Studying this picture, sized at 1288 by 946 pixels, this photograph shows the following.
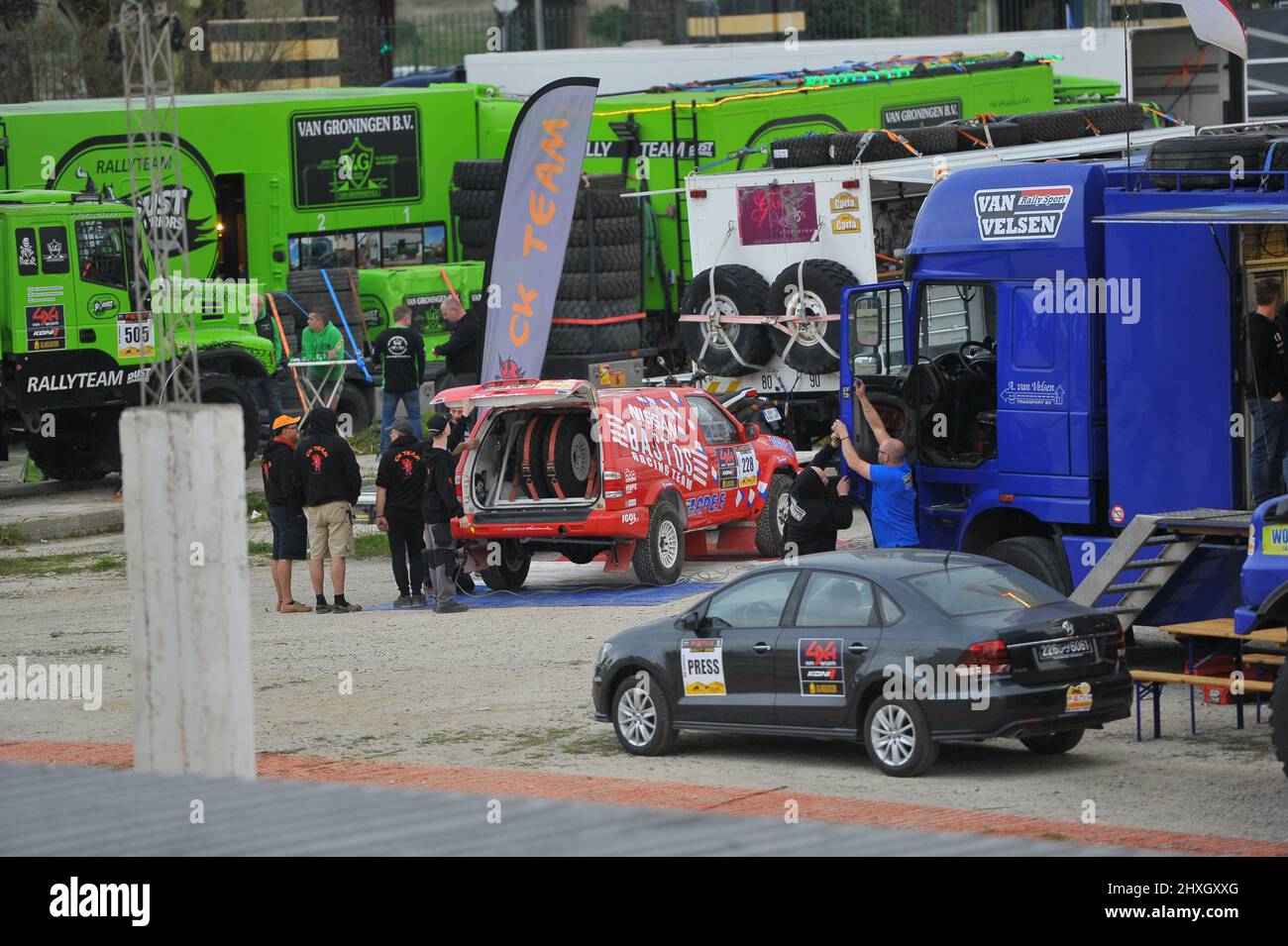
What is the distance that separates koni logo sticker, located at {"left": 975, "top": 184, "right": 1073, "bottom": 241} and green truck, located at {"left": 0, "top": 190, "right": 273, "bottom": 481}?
12204 mm

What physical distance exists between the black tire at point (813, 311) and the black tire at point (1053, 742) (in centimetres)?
996

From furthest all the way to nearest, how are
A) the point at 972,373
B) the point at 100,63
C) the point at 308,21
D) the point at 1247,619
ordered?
1. the point at 308,21
2. the point at 100,63
3. the point at 972,373
4. the point at 1247,619

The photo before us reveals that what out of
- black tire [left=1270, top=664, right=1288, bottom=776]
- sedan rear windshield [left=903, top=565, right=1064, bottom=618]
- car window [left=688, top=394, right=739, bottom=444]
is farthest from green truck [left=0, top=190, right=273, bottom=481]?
black tire [left=1270, top=664, right=1288, bottom=776]

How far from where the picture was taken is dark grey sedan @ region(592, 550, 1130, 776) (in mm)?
11391

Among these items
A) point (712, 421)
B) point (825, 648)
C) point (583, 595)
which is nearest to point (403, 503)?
point (583, 595)

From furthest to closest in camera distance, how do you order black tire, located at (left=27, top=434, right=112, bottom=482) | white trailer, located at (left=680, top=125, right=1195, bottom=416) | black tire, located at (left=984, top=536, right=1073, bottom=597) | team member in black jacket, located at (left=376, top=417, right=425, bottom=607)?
black tire, located at (left=27, top=434, right=112, bottom=482) → white trailer, located at (left=680, top=125, right=1195, bottom=416) → team member in black jacket, located at (left=376, top=417, right=425, bottom=607) → black tire, located at (left=984, top=536, right=1073, bottom=597)

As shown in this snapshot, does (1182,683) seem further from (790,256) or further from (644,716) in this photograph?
(790,256)

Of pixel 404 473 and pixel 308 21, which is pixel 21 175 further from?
pixel 308 21

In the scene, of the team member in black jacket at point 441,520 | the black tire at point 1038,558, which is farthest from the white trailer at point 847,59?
the black tire at point 1038,558

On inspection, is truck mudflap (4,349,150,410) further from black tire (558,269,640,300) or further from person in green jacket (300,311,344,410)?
black tire (558,269,640,300)

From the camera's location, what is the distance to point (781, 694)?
39.8 ft

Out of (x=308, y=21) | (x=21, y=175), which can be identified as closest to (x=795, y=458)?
(x=21, y=175)

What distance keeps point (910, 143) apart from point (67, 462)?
11.7 m
